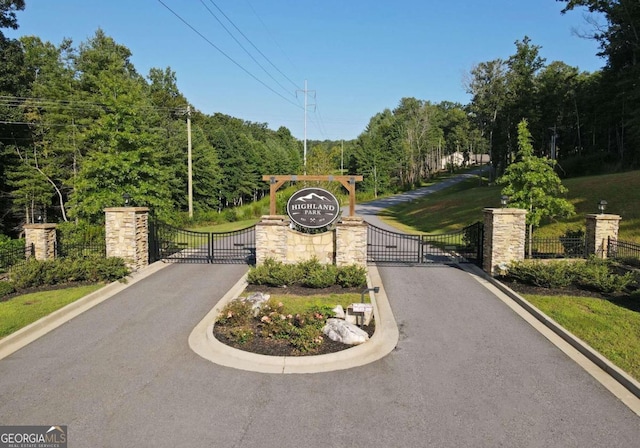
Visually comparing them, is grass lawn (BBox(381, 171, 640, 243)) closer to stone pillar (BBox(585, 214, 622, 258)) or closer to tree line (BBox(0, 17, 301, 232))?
stone pillar (BBox(585, 214, 622, 258))

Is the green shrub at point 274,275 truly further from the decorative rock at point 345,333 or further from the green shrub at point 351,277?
the decorative rock at point 345,333

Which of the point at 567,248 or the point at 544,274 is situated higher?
the point at 567,248

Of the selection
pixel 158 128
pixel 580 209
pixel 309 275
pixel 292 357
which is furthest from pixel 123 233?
pixel 158 128

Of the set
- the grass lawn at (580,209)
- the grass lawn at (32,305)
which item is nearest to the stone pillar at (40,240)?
the grass lawn at (32,305)

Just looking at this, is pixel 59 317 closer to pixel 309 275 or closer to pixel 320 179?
pixel 309 275

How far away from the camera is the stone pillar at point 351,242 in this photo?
43.5 feet

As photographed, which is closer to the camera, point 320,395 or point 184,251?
point 320,395

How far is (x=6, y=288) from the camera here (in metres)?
11.4

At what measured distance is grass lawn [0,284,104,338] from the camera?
9084 mm

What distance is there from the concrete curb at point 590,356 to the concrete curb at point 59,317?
31.8ft

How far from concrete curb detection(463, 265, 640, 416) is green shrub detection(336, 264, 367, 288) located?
138 inches

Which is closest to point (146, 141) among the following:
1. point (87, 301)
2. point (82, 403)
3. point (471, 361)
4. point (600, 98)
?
point (87, 301)

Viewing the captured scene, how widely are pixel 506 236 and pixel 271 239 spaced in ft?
23.0

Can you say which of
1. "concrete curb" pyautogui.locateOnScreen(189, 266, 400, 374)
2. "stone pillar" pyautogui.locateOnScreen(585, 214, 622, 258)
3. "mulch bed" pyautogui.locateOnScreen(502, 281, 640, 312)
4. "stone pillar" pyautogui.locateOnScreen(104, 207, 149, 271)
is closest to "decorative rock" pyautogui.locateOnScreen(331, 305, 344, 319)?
"concrete curb" pyautogui.locateOnScreen(189, 266, 400, 374)
